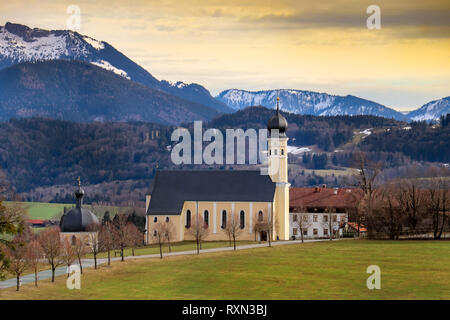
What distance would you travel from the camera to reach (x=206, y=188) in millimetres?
107062

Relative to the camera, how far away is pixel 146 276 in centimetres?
6744

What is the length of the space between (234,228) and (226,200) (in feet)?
47.6

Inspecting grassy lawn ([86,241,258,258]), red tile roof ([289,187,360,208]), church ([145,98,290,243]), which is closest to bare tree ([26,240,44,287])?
grassy lawn ([86,241,258,258])

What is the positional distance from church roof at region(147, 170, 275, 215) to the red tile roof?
970 centimetres

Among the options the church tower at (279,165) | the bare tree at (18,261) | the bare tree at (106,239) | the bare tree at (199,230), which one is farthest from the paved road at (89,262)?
the church tower at (279,165)

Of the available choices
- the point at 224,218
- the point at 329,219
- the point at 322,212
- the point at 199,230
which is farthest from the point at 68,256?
the point at 322,212

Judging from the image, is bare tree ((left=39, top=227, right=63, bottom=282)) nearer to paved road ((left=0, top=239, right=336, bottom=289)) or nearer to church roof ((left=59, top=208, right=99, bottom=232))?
paved road ((left=0, top=239, right=336, bottom=289))

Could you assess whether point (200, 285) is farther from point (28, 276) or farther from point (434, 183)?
point (434, 183)

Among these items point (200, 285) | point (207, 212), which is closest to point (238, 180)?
point (207, 212)

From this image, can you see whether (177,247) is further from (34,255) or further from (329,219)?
(34,255)

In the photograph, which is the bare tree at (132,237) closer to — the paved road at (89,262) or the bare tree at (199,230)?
the paved road at (89,262)

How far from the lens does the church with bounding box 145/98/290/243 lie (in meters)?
104
